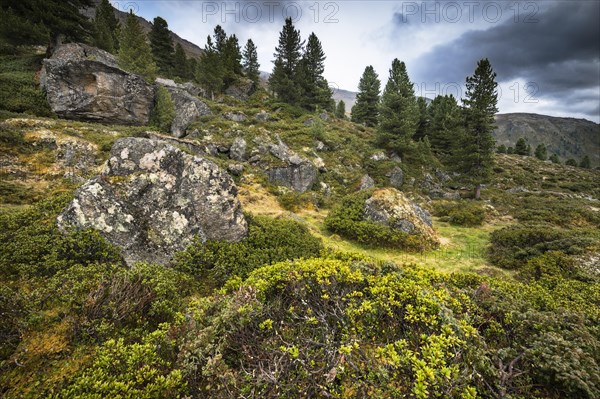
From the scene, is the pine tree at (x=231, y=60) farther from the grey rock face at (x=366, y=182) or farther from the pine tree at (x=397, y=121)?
the grey rock face at (x=366, y=182)

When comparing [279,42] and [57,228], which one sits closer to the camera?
[57,228]

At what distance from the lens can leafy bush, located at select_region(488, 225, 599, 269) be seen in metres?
10.8

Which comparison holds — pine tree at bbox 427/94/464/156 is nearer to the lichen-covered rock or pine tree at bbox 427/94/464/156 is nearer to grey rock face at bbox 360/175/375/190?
grey rock face at bbox 360/175/375/190

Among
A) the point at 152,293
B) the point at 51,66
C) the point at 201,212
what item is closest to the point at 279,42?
the point at 51,66

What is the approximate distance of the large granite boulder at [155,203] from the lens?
317 inches

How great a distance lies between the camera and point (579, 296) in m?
6.10

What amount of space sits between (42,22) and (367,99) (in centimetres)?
4902

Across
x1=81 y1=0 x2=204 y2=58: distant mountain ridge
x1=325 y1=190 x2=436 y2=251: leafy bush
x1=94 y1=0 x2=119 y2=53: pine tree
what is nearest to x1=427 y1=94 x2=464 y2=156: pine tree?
x1=325 y1=190 x2=436 y2=251: leafy bush

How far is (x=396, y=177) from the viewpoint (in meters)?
31.0

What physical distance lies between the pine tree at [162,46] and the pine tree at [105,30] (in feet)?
19.8

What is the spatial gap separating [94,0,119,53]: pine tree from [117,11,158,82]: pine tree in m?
2.46

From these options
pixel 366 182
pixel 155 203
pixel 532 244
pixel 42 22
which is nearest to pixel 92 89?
pixel 42 22

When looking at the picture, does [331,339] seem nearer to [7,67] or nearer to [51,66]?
[51,66]

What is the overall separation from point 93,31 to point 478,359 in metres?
43.7
